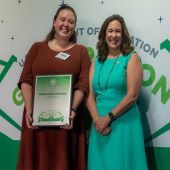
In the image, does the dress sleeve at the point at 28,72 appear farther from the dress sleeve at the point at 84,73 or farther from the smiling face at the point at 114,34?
the smiling face at the point at 114,34

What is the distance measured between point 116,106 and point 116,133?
0.50 ft

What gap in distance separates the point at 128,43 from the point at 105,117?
0.46 meters

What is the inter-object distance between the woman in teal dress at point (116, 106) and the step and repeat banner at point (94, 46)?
241mm

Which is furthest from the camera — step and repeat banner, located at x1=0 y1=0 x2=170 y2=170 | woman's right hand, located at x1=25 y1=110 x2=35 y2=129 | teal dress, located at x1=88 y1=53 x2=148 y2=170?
step and repeat banner, located at x1=0 y1=0 x2=170 y2=170

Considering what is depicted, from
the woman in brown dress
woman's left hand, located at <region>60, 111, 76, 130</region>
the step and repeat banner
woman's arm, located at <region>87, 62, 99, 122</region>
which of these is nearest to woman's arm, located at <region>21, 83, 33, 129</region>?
the woman in brown dress

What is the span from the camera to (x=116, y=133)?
6.78ft

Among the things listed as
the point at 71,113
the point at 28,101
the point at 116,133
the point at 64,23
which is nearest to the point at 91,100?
the point at 71,113

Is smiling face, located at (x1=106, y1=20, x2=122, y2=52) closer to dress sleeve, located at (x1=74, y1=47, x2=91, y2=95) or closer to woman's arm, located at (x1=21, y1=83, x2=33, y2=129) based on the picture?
dress sleeve, located at (x1=74, y1=47, x2=91, y2=95)

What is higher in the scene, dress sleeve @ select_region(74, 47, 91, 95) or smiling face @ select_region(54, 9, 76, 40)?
smiling face @ select_region(54, 9, 76, 40)

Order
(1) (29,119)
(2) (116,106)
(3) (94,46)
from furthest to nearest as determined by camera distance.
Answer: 1. (3) (94,46)
2. (1) (29,119)
3. (2) (116,106)

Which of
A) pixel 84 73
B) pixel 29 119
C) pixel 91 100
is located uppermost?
pixel 84 73

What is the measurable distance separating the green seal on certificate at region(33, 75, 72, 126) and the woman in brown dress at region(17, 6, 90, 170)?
43 mm

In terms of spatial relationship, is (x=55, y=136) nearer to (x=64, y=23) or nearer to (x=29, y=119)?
→ (x=29, y=119)

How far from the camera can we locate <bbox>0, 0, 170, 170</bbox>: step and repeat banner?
2.31 metres
